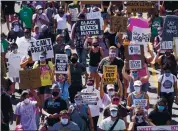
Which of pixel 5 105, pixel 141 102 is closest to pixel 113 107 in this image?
pixel 141 102

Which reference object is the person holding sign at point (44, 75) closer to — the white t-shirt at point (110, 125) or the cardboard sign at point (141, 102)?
the cardboard sign at point (141, 102)

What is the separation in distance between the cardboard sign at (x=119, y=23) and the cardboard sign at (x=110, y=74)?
2.75 m

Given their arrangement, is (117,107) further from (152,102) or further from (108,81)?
(152,102)

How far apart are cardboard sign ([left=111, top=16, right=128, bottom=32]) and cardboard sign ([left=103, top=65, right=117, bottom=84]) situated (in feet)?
9.02

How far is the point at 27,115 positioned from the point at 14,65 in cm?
407

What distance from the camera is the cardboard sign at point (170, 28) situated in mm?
18391

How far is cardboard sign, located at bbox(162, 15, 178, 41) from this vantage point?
18.4 m

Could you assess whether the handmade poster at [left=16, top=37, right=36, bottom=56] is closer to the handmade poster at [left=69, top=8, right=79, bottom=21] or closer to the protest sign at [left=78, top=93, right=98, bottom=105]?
the protest sign at [left=78, top=93, right=98, bottom=105]

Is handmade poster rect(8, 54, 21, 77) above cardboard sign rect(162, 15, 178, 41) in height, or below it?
below

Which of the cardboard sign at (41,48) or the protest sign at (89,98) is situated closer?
the protest sign at (89,98)

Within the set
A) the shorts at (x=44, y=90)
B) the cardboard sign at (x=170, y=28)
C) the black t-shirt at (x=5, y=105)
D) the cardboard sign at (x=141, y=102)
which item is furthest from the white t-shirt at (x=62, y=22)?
the black t-shirt at (x=5, y=105)

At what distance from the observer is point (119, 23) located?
18578 millimetres

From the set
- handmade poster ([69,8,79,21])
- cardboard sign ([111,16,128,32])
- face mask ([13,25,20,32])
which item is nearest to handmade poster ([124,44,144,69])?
cardboard sign ([111,16,128,32])

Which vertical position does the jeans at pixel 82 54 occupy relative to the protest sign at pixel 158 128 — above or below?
above
